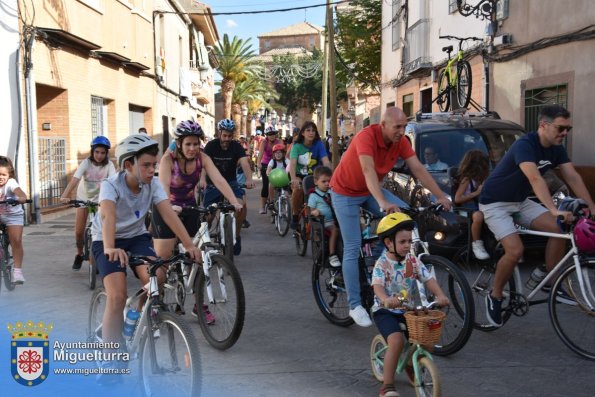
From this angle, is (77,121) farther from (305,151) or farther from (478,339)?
(478,339)

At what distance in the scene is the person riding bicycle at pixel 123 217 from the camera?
401 cm

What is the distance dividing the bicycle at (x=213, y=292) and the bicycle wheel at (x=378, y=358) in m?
1.12

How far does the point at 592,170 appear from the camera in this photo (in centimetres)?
1013

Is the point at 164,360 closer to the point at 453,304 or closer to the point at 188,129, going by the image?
the point at 453,304

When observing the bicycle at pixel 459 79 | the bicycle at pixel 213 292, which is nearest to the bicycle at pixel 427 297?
the bicycle at pixel 213 292

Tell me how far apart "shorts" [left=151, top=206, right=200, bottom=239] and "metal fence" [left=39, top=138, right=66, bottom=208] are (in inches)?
364

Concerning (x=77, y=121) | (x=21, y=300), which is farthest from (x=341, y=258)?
(x=77, y=121)

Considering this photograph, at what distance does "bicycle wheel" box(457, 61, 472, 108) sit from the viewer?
1579cm

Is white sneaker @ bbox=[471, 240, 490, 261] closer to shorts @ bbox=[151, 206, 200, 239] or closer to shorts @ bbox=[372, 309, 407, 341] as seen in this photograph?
shorts @ bbox=[372, 309, 407, 341]

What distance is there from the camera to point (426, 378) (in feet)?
12.1

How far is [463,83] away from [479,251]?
1148 cm

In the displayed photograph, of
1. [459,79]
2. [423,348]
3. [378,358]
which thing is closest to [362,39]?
[459,79]

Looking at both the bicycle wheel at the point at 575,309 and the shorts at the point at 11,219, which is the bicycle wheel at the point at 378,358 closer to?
the bicycle wheel at the point at 575,309

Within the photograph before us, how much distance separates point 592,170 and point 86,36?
11.9 meters
